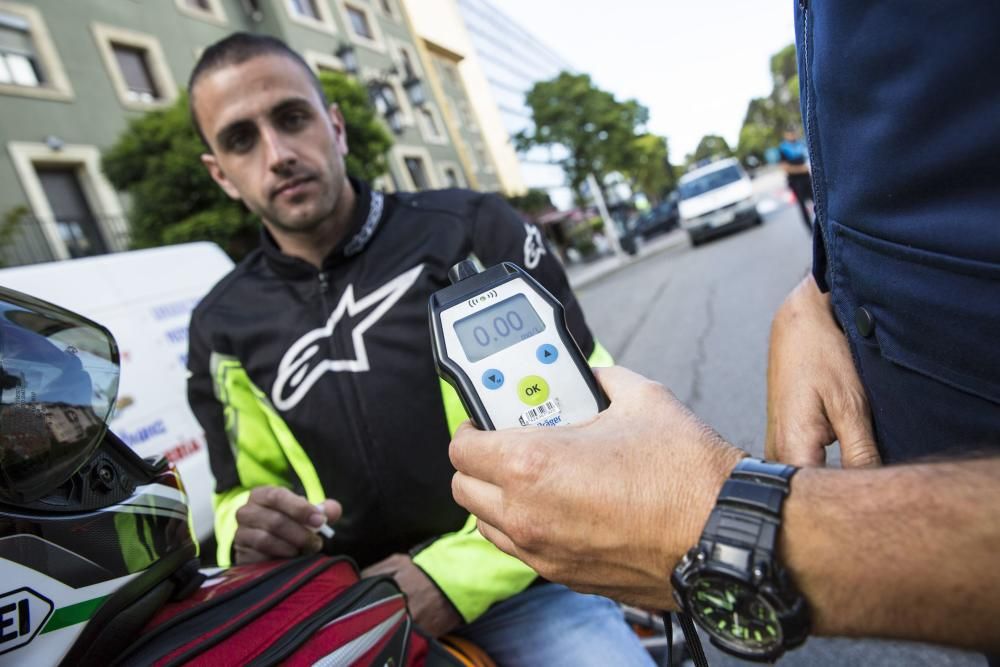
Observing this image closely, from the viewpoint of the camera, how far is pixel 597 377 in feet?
2.58

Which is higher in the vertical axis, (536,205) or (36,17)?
(36,17)

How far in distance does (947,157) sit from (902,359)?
0.27m

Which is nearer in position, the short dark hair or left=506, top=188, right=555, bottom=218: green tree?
the short dark hair

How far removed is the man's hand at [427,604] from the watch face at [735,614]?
2.72 ft

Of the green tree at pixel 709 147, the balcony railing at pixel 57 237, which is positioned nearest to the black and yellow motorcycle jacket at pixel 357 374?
→ the balcony railing at pixel 57 237

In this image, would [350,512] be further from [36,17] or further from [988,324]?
[36,17]

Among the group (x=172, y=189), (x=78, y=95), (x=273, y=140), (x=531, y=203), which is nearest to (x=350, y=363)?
(x=273, y=140)

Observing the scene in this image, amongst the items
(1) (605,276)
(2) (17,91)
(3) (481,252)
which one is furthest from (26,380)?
(1) (605,276)

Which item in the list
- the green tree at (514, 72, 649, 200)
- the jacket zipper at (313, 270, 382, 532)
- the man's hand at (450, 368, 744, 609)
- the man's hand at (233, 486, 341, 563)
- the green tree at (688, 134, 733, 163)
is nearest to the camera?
the man's hand at (450, 368, 744, 609)

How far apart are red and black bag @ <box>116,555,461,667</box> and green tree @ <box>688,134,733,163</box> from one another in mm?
98064

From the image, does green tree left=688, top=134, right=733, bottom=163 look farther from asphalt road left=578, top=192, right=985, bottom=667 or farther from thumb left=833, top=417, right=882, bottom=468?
thumb left=833, top=417, right=882, bottom=468

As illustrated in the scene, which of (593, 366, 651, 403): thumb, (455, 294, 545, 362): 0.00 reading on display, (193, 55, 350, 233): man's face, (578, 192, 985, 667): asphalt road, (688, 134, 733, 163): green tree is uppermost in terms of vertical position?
(688, 134, 733, 163): green tree

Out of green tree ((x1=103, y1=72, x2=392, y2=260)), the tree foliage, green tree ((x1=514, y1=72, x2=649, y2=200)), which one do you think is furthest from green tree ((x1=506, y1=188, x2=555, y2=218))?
the tree foliage

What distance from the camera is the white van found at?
14180 millimetres
